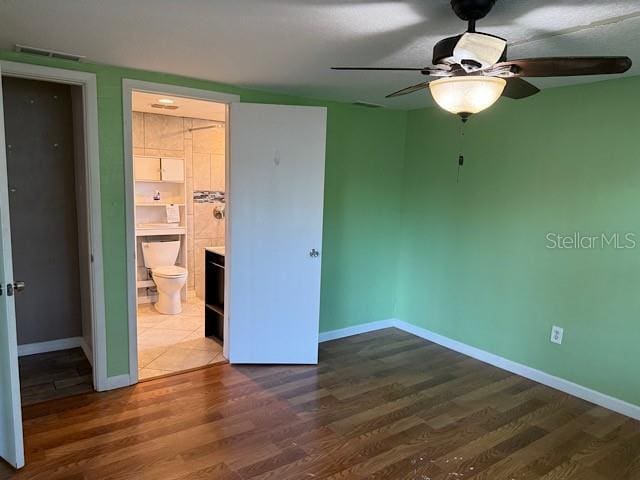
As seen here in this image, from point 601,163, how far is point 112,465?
11.4 ft

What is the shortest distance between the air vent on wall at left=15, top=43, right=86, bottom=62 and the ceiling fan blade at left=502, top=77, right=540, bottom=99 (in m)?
2.34

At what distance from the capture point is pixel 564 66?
5.11 ft

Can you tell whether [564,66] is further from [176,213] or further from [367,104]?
[176,213]

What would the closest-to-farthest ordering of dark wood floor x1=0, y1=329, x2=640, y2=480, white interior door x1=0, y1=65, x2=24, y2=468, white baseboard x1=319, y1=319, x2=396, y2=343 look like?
1. white interior door x1=0, y1=65, x2=24, y2=468
2. dark wood floor x1=0, y1=329, x2=640, y2=480
3. white baseboard x1=319, y1=319, x2=396, y2=343

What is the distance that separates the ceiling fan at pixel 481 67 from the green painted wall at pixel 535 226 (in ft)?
4.81

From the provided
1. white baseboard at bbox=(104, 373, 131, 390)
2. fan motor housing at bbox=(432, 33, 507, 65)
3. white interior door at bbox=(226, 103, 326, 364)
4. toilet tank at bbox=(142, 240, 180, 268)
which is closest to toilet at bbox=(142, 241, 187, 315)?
toilet tank at bbox=(142, 240, 180, 268)

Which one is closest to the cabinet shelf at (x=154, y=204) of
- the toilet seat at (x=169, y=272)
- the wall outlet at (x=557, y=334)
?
the toilet seat at (x=169, y=272)

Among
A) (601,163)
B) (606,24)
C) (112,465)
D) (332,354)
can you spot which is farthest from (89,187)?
(601,163)

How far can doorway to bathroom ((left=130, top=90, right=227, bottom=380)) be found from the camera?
4230 millimetres

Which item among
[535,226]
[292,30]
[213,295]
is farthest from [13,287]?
[535,226]

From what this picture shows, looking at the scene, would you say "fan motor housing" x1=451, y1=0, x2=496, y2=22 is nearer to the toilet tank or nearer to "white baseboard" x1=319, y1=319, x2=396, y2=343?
"white baseboard" x1=319, y1=319, x2=396, y2=343

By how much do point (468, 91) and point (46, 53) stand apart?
92.7 inches

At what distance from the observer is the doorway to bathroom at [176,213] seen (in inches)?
167

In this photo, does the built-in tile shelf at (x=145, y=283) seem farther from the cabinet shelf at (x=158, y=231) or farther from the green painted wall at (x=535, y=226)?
the green painted wall at (x=535, y=226)
